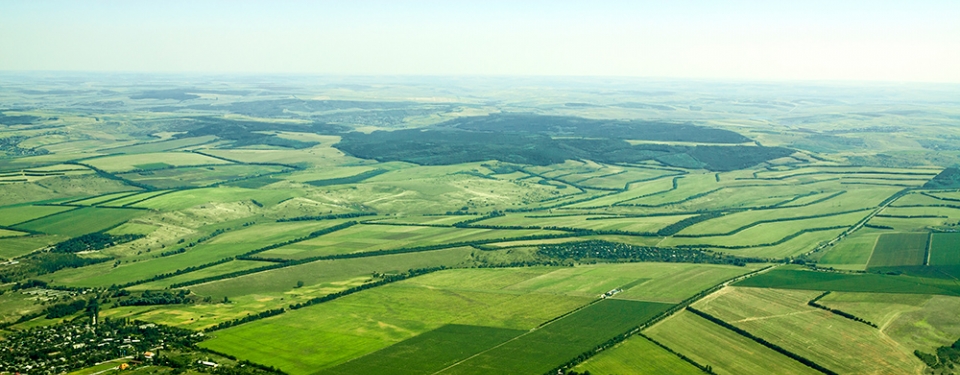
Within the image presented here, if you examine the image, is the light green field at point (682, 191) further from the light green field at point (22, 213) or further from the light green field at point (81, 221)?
the light green field at point (22, 213)

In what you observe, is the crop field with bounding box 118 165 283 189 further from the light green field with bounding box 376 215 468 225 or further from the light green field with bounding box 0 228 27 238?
the light green field with bounding box 376 215 468 225

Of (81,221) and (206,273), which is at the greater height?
(81,221)

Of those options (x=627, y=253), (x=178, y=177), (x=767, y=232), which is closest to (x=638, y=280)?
(x=627, y=253)

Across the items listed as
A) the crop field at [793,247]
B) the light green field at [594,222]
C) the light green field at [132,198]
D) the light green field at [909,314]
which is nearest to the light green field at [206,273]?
the light green field at [594,222]

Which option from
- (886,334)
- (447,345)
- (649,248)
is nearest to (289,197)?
Answer: (649,248)

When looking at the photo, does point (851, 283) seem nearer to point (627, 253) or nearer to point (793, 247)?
point (793, 247)

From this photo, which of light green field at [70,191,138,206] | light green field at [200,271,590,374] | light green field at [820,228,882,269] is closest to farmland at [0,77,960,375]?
light green field at [200,271,590,374]

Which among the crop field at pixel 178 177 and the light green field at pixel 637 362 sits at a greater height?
the light green field at pixel 637 362
